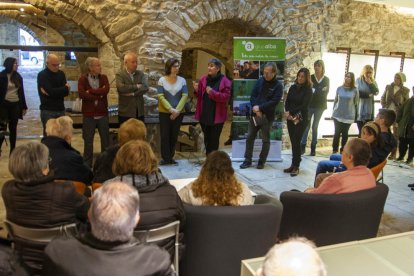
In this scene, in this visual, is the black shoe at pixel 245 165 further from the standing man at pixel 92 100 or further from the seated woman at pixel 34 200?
the seated woman at pixel 34 200

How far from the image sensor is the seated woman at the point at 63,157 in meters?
2.86

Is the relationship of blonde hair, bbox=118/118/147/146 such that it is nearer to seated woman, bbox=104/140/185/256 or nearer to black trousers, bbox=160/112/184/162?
seated woman, bbox=104/140/185/256

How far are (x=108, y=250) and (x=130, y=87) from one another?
3.54m

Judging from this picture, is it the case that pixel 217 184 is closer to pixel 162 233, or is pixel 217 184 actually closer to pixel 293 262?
pixel 162 233

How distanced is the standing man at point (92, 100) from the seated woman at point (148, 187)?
2.62 meters

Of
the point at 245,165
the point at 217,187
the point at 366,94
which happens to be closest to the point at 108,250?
the point at 217,187

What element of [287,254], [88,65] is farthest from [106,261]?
[88,65]

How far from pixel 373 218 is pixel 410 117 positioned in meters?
3.77

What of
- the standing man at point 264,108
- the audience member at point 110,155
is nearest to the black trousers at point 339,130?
the standing man at point 264,108

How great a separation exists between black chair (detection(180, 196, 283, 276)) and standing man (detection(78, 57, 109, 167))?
9.54ft

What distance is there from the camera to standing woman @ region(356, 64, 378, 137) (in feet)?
20.7

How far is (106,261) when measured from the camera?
147 centimetres

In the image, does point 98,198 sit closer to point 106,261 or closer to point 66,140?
point 106,261

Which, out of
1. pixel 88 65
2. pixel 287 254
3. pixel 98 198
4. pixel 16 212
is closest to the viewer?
pixel 287 254
